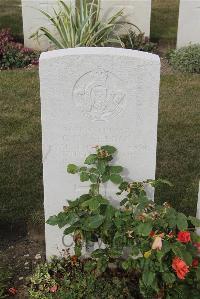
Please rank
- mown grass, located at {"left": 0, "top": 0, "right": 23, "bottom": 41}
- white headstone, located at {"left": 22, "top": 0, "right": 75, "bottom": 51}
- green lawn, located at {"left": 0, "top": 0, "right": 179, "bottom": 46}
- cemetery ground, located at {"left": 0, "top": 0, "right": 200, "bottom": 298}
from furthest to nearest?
1. mown grass, located at {"left": 0, "top": 0, "right": 23, "bottom": 41}
2. green lawn, located at {"left": 0, "top": 0, "right": 179, "bottom": 46}
3. white headstone, located at {"left": 22, "top": 0, "right": 75, "bottom": 51}
4. cemetery ground, located at {"left": 0, "top": 0, "right": 200, "bottom": 298}

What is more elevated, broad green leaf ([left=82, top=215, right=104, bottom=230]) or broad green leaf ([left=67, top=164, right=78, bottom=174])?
broad green leaf ([left=67, top=164, right=78, bottom=174])

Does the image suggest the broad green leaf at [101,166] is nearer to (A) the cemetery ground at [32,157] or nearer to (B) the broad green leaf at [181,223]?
(B) the broad green leaf at [181,223]

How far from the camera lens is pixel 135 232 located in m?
3.45

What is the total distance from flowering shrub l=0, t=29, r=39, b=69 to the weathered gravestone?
5117 millimetres

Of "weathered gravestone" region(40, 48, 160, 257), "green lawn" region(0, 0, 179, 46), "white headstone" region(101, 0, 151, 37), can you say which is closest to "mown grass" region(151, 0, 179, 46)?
"green lawn" region(0, 0, 179, 46)

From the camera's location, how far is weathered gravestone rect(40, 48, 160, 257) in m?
3.58

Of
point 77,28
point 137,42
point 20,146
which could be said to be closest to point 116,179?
point 20,146

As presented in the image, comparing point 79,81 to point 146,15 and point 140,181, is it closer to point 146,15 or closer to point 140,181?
point 140,181

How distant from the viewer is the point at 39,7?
920 centimetres

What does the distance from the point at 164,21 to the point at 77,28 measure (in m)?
3.53

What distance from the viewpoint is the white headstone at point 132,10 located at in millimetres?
9328

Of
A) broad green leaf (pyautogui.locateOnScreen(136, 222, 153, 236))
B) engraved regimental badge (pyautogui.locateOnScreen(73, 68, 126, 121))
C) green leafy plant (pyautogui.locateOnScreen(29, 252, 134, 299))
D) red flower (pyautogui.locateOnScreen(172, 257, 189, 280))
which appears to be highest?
engraved regimental badge (pyautogui.locateOnScreen(73, 68, 126, 121))

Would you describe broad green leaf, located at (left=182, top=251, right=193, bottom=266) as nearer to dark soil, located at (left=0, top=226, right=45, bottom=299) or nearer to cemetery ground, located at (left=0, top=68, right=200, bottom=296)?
dark soil, located at (left=0, top=226, right=45, bottom=299)

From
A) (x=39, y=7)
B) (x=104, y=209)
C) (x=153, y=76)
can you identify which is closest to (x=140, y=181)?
(x=104, y=209)
